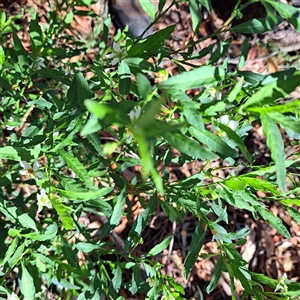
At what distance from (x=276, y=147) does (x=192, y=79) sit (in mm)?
263

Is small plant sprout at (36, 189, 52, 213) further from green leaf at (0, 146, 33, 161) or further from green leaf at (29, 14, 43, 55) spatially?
green leaf at (29, 14, 43, 55)

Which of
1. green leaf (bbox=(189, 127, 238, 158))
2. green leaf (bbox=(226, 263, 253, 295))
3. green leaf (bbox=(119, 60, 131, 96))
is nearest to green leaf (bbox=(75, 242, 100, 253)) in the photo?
green leaf (bbox=(226, 263, 253, 295))

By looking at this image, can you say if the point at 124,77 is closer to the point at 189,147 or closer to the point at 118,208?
the point at 189,147

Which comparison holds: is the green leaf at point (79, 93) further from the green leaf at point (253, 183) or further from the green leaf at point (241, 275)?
the green leaf at point (241, 275)

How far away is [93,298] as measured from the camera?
1.76 m

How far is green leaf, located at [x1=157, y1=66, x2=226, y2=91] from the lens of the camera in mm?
1093

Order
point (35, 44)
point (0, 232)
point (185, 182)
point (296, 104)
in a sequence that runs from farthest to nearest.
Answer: point (0, 232)
point (35, 44)
point (185, 182)
point (296, 104)

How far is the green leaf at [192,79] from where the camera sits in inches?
43.0

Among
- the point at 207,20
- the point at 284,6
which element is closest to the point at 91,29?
the point at 207,20

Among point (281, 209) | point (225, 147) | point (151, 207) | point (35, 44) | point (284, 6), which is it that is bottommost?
point (281, 209)

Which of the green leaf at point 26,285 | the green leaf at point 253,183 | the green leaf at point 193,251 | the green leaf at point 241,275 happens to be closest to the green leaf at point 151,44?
the green leaf at point 253,183

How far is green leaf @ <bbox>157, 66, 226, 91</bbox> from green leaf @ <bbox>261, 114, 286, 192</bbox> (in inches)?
6.5

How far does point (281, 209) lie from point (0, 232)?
2.08 meters

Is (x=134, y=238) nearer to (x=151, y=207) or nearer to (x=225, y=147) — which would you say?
(x=151, y=207)
